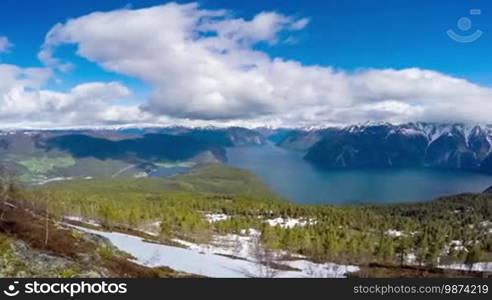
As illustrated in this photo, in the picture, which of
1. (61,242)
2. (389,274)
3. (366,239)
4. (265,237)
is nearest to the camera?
(61,242)

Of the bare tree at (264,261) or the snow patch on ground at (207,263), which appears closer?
the snow patch on ground at (207,263)

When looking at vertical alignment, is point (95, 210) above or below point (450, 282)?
below

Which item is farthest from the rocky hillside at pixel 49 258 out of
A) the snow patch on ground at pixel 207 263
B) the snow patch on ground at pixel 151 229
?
the snow patch on ground at pixel 151 229

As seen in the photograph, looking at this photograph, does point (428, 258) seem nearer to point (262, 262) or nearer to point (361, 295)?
point (262, 262)

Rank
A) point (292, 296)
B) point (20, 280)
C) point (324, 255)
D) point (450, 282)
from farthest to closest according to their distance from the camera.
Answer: point (324, 255) → point (450, 282) → point (292, 296) → point (20, 280)

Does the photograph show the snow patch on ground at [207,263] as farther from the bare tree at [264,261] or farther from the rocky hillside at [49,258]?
the rocky hillside at [49,258]

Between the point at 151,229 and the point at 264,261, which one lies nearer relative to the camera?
the point at 264,261

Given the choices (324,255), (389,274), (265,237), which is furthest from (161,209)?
(389,274)

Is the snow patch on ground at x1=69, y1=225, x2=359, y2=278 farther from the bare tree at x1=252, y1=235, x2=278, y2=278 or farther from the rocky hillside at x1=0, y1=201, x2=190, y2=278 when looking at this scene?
the rocky hillside at x1=0, y1=201, x2=190, y2=278

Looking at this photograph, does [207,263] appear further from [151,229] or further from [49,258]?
[49,258]

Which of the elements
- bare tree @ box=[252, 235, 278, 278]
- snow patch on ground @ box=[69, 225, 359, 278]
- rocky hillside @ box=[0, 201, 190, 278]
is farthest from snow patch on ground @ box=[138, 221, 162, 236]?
rocky hillside @ box=[0, 201, 190, 278]

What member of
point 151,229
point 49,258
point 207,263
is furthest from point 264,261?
point 49,258
